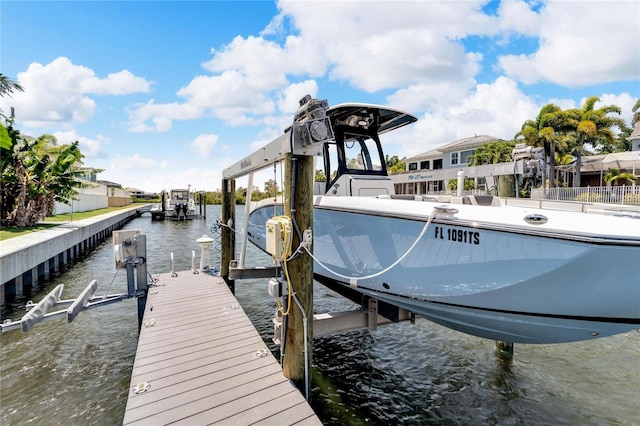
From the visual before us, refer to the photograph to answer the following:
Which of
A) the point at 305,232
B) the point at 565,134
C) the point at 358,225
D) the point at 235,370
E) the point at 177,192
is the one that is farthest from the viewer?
the point at 177,192

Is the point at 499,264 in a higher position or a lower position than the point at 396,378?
higher

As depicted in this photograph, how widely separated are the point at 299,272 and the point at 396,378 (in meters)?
2.82

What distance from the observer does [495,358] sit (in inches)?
231

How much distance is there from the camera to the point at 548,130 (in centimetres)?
2462

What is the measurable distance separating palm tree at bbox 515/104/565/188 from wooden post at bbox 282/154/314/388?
26.6 m

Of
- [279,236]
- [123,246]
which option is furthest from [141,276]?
[279,236]

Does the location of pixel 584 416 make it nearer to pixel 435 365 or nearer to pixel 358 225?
pixel 435 365

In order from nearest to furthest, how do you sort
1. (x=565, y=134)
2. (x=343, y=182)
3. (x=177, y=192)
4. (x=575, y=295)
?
(x=575, y=295), (x=343, y=182), (x=565, y=134), (x=177, y=192)

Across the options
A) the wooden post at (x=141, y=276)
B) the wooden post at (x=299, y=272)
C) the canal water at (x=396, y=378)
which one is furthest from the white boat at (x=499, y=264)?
the wooden post at (x=141, y=276)

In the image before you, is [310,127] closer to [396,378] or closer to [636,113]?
[396,378]

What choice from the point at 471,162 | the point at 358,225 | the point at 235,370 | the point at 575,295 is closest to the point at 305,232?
the point at 358,225

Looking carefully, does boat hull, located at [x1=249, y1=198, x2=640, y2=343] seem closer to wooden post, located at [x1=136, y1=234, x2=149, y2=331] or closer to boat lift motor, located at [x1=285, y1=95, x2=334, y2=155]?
boat lift motor, located at [x1=285, y1=95, x2=334, y2=155]

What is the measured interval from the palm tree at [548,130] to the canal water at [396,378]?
Answer: 2189 cm

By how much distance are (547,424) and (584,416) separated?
59 cm
